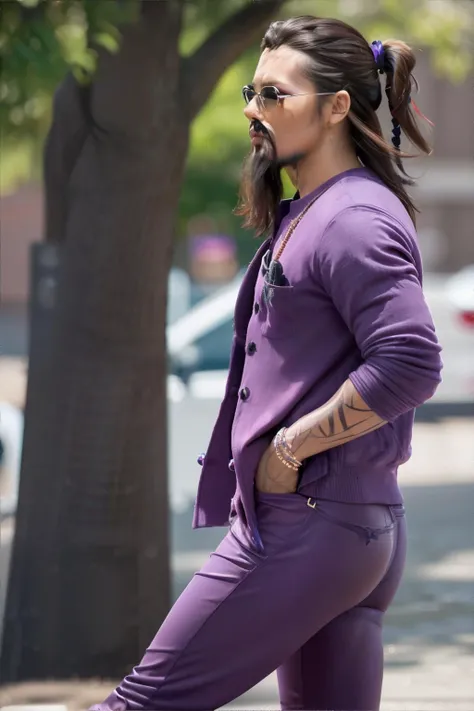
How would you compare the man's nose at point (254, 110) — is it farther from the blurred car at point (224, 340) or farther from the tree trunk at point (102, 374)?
the blurred car at point (224, 340)

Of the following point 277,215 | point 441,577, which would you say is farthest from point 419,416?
point 277,215

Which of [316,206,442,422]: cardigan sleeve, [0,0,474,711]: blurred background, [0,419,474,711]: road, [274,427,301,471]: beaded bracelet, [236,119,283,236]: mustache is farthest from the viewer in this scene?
[0,419,474,711]: road

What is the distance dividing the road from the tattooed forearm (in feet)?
8.70

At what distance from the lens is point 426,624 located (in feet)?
23.2

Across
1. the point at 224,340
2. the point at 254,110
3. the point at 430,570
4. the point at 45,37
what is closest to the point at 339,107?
the point at 254,110

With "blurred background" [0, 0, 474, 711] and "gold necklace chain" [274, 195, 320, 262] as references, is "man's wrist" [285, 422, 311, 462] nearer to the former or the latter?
"gold necklace chain" [274, 195, 320, 262]

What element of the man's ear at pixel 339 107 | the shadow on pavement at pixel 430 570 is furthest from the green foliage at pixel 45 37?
the shadow on pavement at pixel 430 570

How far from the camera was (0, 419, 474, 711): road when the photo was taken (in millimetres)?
5625

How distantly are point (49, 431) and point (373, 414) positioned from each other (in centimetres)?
308

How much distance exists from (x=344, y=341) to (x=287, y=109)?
0.47 metres

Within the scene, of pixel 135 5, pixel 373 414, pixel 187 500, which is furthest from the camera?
pixel 187 500

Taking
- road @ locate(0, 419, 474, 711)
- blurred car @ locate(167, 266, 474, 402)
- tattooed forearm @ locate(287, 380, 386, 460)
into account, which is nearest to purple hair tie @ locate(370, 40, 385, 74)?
tattooed forearm @ locate(287, 380, 386, 460)

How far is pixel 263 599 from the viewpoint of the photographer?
8.52 ft

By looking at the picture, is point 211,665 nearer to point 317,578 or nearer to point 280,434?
point 317,578
